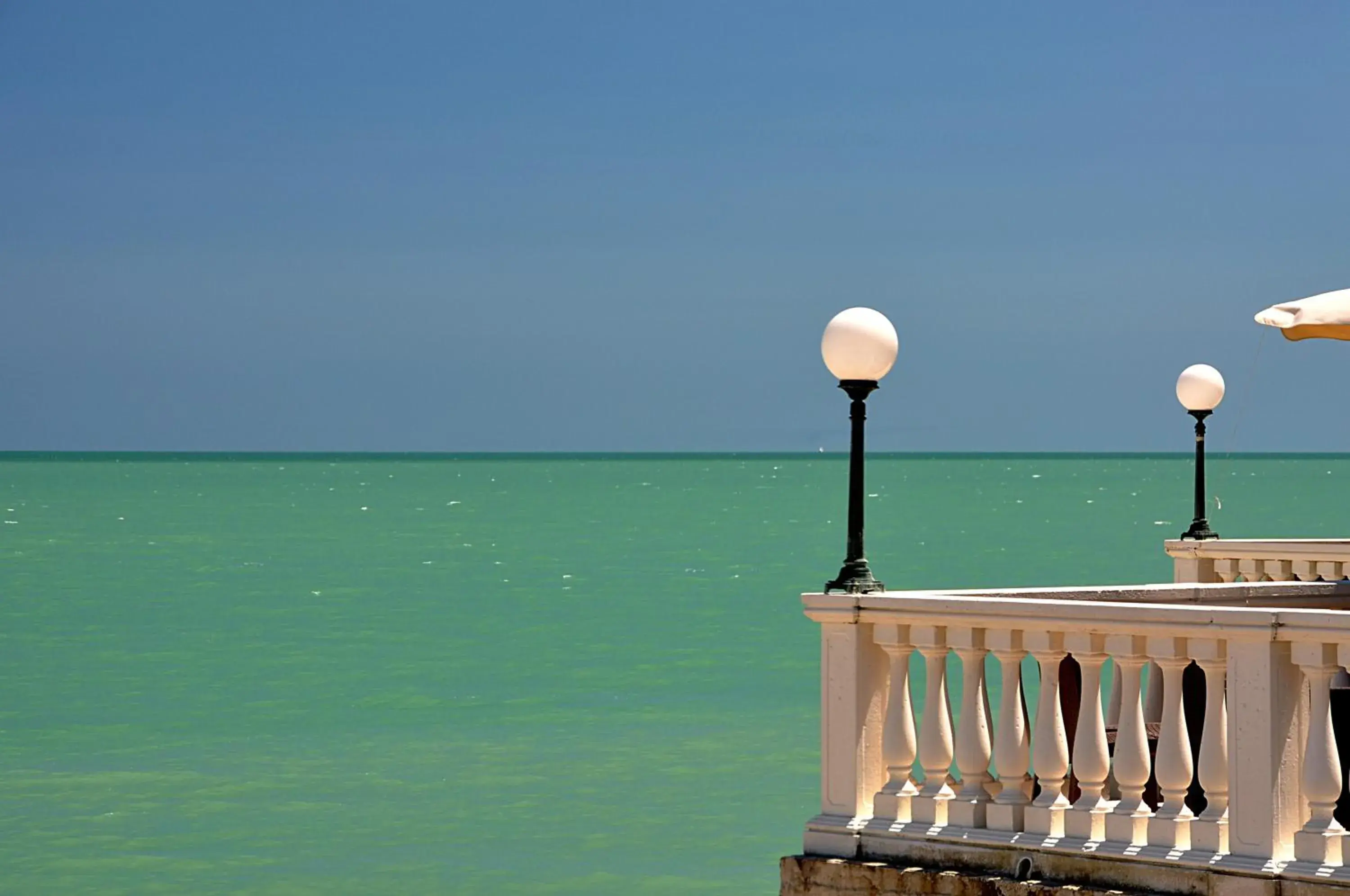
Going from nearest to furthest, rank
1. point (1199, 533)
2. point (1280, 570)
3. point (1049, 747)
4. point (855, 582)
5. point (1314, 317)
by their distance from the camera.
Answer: point (1049, 747) < point (855, 582) < point (1314, 317) < point (1280, 570) < point (1199, 533)

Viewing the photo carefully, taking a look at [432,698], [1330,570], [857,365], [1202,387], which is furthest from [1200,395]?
[432,698]

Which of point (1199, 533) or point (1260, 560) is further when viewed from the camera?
point (1199, 533)

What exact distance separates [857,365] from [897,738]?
1.41 m

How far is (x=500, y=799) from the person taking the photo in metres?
21.2

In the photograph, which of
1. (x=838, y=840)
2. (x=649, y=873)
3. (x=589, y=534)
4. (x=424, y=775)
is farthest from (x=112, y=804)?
(x=589, y=534)

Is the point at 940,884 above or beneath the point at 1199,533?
beneath

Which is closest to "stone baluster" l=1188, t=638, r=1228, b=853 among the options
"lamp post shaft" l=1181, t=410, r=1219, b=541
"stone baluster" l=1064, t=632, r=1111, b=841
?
"stone baluster" l=1064, t=632, r=1111, b=841

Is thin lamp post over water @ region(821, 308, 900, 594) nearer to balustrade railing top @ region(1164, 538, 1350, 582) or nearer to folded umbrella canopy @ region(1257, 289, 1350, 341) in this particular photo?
folded umbrella canopy @ region(1257, 289, 1350, 341)

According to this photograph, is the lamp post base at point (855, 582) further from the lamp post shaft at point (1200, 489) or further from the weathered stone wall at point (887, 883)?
the lamp post shaft at point (1200, 489)

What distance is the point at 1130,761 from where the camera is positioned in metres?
6.77

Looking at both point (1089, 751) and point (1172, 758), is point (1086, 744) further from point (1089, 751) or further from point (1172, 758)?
point (1172, 758)

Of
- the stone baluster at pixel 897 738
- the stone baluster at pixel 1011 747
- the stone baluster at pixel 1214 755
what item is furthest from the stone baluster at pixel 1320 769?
the stone baluster at pixel 897 738

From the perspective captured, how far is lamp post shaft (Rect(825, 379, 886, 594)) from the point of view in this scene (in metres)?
7.52

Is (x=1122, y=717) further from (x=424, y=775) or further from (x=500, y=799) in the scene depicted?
(x=424, y=775)
